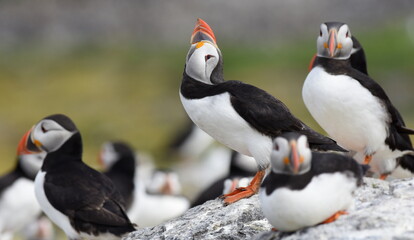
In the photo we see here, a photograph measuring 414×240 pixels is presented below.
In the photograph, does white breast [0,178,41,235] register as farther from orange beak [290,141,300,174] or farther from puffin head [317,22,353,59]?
orange beak [290,141,300,174]

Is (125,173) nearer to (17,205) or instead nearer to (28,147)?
(17,205)

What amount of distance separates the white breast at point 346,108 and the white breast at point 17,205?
4.66m

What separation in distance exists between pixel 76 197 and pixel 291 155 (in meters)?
3.23

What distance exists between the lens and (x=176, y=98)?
23.8 m

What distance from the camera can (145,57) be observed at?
93.2ft

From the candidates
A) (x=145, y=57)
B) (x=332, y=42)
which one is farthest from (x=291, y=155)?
(x=145, y=57)

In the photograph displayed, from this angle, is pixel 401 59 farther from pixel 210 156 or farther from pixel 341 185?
pixel 341 185

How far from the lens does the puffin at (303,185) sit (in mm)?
4574

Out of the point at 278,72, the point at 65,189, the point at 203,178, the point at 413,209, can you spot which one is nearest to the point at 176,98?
the point at 278,72

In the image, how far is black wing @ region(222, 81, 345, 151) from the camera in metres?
5.91

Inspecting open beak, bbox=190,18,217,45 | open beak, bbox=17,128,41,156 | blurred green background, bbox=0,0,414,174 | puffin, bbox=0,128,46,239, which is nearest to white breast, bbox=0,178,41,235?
puffin, bbox=0,128,46,239

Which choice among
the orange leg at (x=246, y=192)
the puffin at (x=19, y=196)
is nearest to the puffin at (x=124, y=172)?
the puffin at (x=19, y=196)

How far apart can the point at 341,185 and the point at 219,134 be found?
5.05 ft

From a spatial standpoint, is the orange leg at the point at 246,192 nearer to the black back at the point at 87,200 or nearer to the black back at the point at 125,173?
the black back at the point at 87,200
